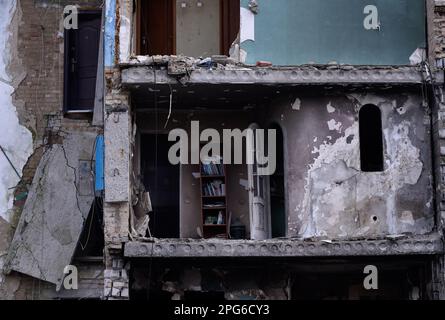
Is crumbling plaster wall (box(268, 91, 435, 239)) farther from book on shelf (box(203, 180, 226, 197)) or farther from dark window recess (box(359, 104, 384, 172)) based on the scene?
book on shelf (box(203, 180, 226, 197))

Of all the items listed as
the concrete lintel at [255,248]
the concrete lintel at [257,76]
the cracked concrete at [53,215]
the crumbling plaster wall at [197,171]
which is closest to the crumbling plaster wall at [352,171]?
the concrete lintel at [255,248]

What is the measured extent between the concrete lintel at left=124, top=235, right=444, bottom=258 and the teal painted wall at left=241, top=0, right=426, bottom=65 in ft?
9.19

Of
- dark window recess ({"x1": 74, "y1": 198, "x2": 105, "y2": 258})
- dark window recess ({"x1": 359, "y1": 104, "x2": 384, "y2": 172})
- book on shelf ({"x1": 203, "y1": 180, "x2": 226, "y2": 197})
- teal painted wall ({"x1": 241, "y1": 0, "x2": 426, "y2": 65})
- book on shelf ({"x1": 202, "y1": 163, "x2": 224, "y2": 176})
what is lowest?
dark window recess ({"x1": 74, "y1": 198, "x2": 105, "y2": 258})

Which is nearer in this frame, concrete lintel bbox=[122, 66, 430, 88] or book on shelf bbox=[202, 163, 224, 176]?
concrete lintel bbox=[122, 66, 430, 88]

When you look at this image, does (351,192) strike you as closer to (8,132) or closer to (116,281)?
(116,281)

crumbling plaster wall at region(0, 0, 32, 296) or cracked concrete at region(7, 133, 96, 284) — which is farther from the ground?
crumbling plaster wall at region(0, 0, 32, 296)

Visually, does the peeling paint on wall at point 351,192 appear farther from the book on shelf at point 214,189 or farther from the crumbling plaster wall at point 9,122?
the crumbling plaster wall at point 9,122

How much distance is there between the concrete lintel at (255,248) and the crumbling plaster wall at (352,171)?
0.33 m

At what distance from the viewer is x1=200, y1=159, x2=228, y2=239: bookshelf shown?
60.4 ft

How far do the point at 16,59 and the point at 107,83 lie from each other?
4870mm

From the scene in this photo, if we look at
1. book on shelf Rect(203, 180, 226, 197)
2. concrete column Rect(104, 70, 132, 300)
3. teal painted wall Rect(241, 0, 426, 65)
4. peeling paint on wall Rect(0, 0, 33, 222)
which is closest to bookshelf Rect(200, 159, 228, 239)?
book on shelf Rect(203, 180, 226, 197)

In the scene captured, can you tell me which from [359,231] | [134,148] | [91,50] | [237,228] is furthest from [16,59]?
[359,231]

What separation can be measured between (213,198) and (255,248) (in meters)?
1.80
